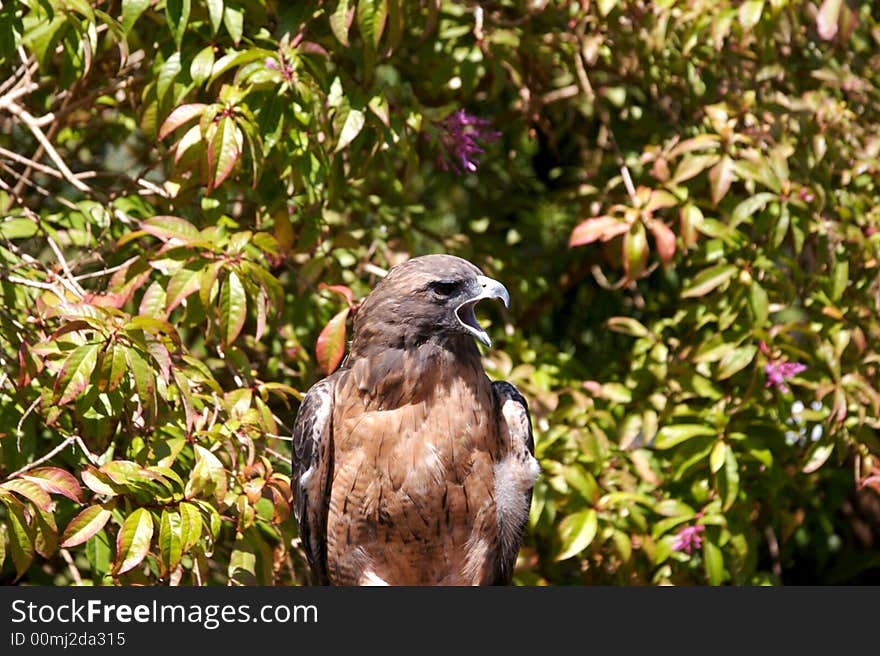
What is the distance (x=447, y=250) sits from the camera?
17.3 ft

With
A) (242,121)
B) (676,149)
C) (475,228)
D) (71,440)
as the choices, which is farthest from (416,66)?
(71,440)

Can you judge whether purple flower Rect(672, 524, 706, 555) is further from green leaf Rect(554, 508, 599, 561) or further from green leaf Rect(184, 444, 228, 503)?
green leaf Rect(184, 444, 228, 503)

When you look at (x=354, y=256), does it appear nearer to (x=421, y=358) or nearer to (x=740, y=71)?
(x=421, y=358)

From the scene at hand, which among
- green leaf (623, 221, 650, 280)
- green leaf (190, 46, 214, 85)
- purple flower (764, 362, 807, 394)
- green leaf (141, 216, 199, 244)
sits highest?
green leaf (190, 46, 214, 85)

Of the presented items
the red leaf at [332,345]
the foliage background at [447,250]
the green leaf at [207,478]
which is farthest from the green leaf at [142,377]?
the red leaf at [332,345]

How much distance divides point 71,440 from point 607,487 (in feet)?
7.24

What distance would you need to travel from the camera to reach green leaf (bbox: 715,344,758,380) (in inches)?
176

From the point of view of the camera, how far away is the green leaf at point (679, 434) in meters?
4.61

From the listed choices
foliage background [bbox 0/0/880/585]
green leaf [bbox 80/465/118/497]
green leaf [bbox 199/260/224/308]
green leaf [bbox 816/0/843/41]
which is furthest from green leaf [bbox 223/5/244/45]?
green leaf [bbox 816/0/843/41]

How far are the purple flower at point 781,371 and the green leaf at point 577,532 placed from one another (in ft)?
2.87

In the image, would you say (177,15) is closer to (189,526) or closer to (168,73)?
(168,73)

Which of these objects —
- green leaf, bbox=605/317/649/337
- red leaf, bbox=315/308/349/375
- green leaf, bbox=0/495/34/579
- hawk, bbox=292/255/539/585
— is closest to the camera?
green leaf, bbox=0/495/34/579

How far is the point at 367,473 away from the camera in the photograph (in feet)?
11.9

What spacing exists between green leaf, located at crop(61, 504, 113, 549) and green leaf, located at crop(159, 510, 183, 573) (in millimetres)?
173
